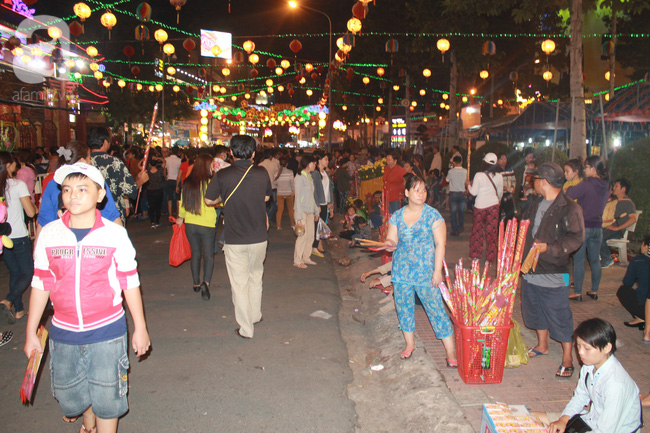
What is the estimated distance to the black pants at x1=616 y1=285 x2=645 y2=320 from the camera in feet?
Answer: 17.3

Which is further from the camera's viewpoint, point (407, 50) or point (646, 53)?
point (646, 53)

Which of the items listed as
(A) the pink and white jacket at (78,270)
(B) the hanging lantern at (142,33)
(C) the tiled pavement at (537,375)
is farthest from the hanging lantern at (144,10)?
(A) the pink and white jacket at (78,270)

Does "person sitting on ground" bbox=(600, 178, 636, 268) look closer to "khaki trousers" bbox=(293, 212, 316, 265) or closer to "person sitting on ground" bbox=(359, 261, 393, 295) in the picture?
"person sitting on ground" bbox=(359, 261, 393, 295)

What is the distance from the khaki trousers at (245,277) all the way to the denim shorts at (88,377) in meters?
2.37

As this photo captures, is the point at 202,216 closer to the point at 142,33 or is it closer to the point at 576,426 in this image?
the point at 576,426

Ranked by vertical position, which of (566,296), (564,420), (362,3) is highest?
(362,3)

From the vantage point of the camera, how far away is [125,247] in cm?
295

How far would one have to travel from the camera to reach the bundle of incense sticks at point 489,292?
4.12 metres

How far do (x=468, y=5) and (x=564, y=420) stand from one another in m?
12.5

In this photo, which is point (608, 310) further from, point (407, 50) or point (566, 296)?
point (407, 50)

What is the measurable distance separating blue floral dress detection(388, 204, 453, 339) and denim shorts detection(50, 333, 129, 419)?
2553mm

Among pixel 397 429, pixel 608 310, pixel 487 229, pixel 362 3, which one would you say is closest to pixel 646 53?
pixel 362 3

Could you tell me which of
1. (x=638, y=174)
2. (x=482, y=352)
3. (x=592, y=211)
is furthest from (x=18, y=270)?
(x=638, y=174)

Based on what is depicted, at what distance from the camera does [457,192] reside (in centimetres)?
1166
